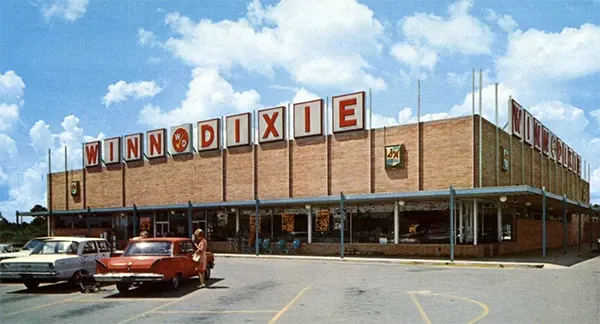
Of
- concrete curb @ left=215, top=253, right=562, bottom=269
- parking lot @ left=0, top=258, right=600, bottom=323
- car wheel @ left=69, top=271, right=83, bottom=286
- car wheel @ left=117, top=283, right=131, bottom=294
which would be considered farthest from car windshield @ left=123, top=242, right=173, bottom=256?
concrete curb @ left=215, top=253, right=562, bottom=269

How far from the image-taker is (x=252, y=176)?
1458 inches

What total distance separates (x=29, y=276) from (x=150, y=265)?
A: 3664mm

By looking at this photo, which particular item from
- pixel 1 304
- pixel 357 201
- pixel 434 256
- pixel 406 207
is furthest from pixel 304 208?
pixel 1 304

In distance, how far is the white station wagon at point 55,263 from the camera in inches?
610

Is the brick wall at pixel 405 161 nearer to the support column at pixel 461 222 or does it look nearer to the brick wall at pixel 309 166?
the support column at pixel 461 222

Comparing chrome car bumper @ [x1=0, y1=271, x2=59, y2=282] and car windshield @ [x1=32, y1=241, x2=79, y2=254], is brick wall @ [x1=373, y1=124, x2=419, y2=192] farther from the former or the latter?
chrome car bumper @ [x1=0, y1=271, x2=59, y2=282]

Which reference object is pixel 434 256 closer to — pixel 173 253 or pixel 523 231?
pixel 523 231

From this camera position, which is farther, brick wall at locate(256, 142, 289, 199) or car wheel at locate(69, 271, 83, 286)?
brick wall at locate(256, 142, 289, 199)

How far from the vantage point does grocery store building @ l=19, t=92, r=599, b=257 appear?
29.1m

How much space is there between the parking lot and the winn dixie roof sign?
1453cm

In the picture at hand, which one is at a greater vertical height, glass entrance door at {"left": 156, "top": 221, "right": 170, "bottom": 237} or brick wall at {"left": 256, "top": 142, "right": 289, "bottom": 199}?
brick wall at {"left": 256, "top": 142, "right": 289, "bottom": 199}

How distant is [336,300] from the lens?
13.5 m

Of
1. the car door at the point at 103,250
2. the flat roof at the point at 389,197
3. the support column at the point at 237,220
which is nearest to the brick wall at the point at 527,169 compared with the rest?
the flat roof at the point at 389,197

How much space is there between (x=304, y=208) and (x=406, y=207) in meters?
6.45
